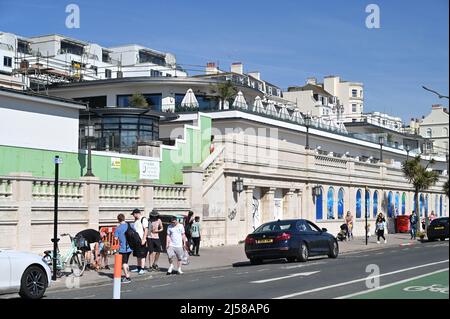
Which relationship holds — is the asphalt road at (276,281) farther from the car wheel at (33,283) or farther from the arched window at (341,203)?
the arched window at (341,203)

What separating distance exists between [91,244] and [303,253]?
6.98 metres

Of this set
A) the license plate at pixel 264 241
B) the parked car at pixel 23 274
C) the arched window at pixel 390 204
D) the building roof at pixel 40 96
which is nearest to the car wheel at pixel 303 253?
the license plate at pixel 264 241

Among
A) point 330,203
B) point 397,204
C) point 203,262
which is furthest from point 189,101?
point 203,262

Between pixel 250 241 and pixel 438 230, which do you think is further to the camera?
pixel 438 230

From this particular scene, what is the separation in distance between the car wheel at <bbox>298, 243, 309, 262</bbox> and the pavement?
1.05 ft

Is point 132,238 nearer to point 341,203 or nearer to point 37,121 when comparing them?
point 37,121

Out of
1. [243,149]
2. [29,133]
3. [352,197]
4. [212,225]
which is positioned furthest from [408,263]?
[352,197]

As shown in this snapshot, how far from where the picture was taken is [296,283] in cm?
1691

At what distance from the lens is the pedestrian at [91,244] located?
2077cm

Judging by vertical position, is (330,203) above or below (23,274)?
above

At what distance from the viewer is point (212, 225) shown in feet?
104

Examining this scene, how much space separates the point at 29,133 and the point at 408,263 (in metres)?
15.2
